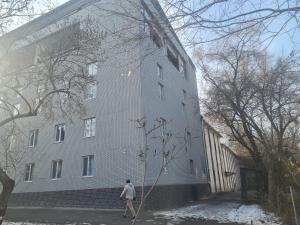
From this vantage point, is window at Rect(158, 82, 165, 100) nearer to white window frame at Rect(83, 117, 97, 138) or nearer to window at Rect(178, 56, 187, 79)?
white window frame at Rect(83, 117, 97, 138)

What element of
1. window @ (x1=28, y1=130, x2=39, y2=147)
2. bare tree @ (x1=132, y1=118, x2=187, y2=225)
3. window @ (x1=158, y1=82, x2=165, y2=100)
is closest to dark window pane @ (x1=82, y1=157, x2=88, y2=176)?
bare tree @ (x1=132, y1=118, x2=187, y2=225)

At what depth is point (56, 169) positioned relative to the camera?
70.9 ft

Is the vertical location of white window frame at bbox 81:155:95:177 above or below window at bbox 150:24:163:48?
below

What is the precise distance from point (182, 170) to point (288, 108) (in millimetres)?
9684

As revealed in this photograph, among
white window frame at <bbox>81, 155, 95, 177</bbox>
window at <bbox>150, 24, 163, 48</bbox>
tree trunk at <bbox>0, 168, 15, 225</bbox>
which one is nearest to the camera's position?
window at <bbox>150, 24, 163, 48</bbox>

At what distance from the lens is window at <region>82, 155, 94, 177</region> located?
19572 millimetres

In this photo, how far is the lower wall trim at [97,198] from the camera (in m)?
17.8

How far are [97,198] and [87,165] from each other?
8.43 feet

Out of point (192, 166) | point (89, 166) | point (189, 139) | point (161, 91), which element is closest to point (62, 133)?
point (89, 166)

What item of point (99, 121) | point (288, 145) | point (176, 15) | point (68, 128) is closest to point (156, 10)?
point (176, 15)

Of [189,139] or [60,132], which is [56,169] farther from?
[189,139]

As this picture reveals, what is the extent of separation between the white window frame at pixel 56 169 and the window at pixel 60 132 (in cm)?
169

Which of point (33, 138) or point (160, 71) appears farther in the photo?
point (160, 71)

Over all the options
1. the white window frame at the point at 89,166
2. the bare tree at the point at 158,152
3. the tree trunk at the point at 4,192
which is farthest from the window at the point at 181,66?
the tree trunk at the point at 4,192
